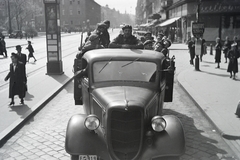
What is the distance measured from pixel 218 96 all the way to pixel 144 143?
259 inches

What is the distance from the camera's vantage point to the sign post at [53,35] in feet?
50.1

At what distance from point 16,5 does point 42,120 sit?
2445 inches

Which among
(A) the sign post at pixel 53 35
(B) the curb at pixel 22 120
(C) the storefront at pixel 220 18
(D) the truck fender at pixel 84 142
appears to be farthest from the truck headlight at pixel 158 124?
(C) the storefront at pixel 220 18

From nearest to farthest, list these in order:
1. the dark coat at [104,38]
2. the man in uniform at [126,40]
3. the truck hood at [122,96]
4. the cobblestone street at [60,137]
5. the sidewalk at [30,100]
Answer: the truck hood at [122,96]
the cobblestone street at [60,137]
the sidewalk at [30,100]
the man in uniform at [126,40]
the dark coat at [104,38]

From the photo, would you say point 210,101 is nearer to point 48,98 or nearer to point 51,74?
point 48,98

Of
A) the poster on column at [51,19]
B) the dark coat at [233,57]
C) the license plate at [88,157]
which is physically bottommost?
the license plate at [88,157]

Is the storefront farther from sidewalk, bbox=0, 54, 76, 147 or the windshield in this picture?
the windshield

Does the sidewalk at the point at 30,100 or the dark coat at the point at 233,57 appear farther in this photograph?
the dark coat at the point at 233,57

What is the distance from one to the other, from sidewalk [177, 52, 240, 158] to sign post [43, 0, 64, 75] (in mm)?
Answer: 6213

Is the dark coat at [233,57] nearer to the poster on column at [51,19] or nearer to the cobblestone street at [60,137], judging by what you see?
the cobblestone street at [60,137]

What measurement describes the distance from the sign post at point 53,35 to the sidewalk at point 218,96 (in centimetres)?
621

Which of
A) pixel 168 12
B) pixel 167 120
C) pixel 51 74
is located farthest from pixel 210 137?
pixel 168 12

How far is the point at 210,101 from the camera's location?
1002 centimetres

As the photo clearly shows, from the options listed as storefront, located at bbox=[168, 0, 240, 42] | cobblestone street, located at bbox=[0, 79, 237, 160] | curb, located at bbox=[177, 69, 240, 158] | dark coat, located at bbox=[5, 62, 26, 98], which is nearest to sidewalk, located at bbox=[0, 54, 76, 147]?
cobblestone street, located at bbox=[0, 79, 237, 160]
